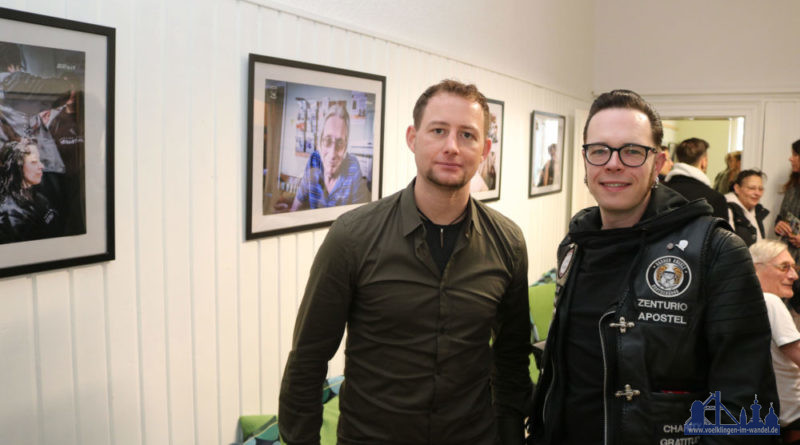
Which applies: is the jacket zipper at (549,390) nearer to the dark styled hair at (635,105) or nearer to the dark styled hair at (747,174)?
the dark styled hair at (635,105)

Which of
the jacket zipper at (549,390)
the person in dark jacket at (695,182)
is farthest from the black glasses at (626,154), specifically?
the person in dark jacket at (695,182)

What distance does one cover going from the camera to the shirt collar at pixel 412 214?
1806mm

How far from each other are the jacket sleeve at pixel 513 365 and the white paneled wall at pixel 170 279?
120 centimetres

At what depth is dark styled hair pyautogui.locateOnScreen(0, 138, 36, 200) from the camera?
1721mm

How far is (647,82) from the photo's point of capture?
813 cm

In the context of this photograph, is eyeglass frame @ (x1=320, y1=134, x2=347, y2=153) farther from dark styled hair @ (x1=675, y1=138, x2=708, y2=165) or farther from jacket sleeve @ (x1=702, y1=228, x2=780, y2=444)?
dark styled hair @ (x1=675, y1=138, x2=708, y2=165)

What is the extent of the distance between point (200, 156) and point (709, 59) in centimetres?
759

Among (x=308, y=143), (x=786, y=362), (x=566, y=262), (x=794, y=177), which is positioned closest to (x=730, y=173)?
(x=794, y=177)

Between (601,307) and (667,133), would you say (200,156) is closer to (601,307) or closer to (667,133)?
(601,307)

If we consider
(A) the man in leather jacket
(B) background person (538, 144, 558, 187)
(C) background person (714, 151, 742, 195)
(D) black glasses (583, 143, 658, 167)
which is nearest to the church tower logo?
(A) the man in leather jacket

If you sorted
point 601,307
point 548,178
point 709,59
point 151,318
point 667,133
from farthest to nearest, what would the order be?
point 667,133, point 709,59, point 548,178, point 151,318, point 601,307

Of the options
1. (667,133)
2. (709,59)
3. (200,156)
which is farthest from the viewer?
(667,133)

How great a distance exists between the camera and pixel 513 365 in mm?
2057

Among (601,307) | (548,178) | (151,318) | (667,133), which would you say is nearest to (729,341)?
(601,307)
